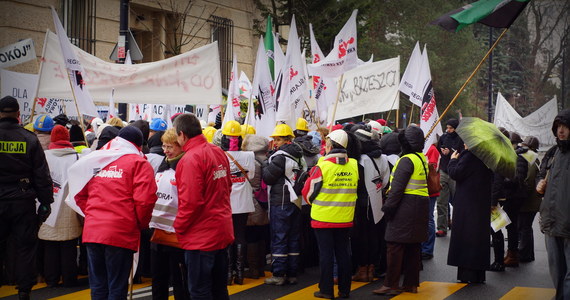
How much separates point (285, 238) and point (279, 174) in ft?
2.67

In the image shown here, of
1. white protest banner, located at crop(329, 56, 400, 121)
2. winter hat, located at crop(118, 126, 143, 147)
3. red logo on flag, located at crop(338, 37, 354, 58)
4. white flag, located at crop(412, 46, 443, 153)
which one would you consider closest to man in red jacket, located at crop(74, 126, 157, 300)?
winter hat, located at crop(118, 126, 143, 147)

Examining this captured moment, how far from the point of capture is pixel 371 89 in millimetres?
15547

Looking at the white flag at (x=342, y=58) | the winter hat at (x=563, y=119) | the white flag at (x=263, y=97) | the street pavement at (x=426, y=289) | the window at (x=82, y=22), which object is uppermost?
the window at (x=82, y=22)

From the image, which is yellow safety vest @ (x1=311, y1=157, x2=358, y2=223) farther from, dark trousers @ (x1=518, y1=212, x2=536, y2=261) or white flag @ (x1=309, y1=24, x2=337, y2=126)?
white flag @ (x1=309, y1=24, x2=337, y2=126)

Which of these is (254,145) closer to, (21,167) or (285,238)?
(285,238)

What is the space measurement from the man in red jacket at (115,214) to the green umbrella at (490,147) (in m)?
4.12

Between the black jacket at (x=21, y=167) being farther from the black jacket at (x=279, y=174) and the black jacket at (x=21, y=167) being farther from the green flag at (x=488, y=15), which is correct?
the green flag at (x=488, y=15)

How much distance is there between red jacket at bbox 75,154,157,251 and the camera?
6422 millimetres

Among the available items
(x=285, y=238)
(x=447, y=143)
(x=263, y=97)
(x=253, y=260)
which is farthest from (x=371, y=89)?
(x=285, y=238)

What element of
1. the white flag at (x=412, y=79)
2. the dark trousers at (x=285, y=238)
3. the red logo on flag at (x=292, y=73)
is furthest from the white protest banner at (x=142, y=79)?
the white flag at (x=412, y=79)

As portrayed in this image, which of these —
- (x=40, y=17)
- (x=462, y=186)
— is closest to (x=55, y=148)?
(x=462, y=186)

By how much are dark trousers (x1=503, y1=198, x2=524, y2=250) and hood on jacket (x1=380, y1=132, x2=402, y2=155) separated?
2042mm

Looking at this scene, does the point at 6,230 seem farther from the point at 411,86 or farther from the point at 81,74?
the point at 411,86

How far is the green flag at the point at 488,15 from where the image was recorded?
9750 mm
